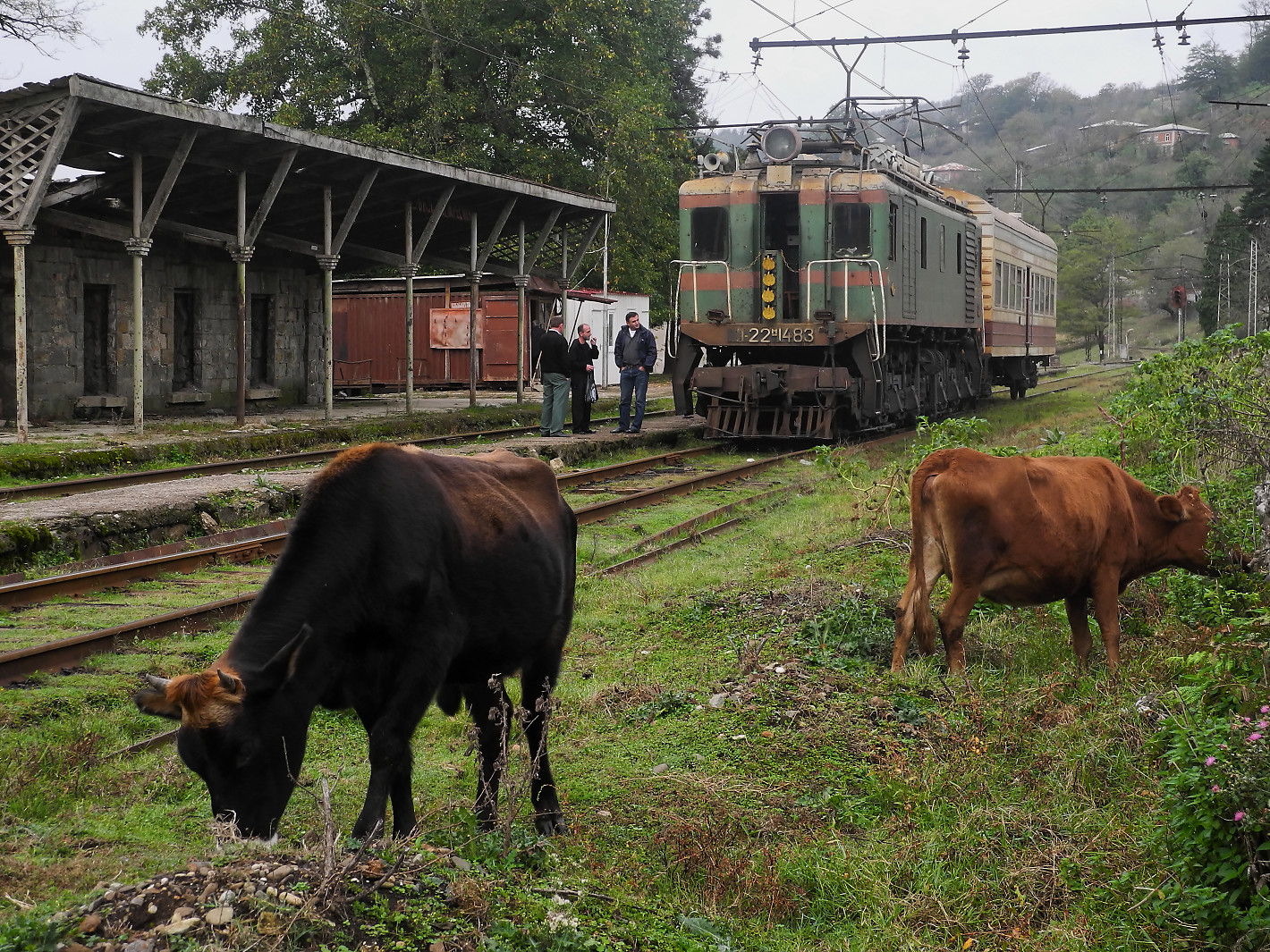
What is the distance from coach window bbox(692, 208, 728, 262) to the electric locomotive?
2 centimetres

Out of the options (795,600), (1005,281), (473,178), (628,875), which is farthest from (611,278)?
(628,875)

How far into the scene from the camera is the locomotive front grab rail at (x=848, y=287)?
18.1 metres

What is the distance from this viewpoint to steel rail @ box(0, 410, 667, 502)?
12781 millimetres

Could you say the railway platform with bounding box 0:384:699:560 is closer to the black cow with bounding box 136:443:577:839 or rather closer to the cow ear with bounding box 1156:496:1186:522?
the black cow with bounding box 136:443:577:839

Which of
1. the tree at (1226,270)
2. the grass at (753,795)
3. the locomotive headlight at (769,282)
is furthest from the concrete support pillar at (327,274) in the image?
the tree at (1226,270)

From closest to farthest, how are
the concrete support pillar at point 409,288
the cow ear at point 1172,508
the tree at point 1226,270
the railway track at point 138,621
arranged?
the cow ear at point 1172,508 < the railway track at point 138,621 < the concrete support pillar at point 409,288 < the tree at point 1226,270

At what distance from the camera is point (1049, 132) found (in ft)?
424

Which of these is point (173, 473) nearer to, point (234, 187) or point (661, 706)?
point (234, 187)

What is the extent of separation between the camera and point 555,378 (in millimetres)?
19062

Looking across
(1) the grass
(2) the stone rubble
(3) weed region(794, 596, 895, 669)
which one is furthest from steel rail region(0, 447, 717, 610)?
(2) the stone rubble

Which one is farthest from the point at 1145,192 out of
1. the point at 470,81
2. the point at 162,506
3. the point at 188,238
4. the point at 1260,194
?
the point at 162,506

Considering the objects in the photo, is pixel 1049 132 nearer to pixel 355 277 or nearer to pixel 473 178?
pixel 355 277

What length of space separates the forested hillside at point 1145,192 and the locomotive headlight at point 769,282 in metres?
33.3

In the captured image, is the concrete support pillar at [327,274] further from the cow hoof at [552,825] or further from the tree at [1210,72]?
the tree at [1210,72]
